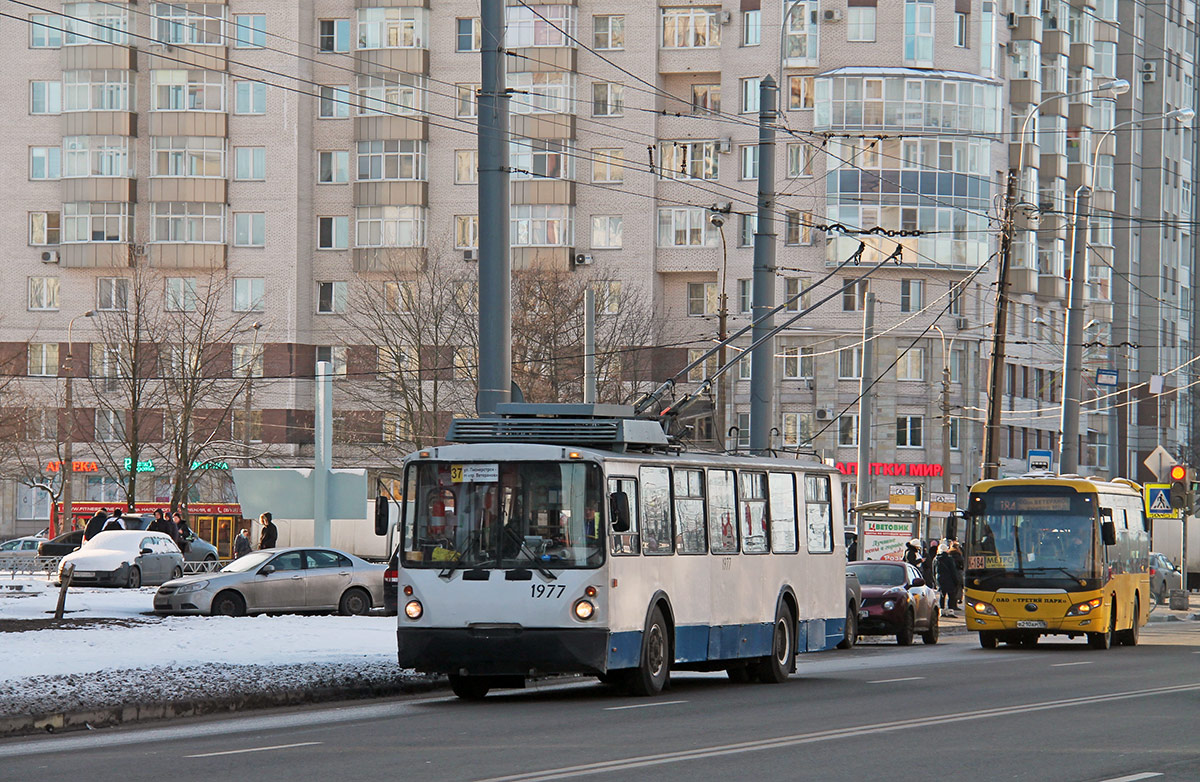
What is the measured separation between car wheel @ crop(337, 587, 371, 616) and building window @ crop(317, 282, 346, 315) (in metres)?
43.2

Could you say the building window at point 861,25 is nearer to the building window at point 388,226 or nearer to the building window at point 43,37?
the building window at point 388,226

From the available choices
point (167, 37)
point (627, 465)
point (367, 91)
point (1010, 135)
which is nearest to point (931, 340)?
point (1010, 135)

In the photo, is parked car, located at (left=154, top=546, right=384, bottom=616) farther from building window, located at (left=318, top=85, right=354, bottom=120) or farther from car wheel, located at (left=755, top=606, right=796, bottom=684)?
building window, located at (left=318, top=85, right=354, bottom=120)

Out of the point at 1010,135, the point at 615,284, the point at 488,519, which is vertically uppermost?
the point at 1010,135

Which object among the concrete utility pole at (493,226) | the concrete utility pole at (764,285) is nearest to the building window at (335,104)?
the concrete utility pole at (764,285)

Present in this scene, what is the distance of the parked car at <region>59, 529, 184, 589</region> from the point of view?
38344 mm

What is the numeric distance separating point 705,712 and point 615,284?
5633cm

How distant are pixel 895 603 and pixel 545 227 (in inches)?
1792

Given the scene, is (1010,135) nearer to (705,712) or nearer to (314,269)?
(314,269)

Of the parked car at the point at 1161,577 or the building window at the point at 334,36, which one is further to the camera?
the building window at the point at 334,36

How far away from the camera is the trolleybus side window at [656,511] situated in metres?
17.8

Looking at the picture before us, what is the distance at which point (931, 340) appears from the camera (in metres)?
71.9

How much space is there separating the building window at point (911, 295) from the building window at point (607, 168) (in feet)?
38.1

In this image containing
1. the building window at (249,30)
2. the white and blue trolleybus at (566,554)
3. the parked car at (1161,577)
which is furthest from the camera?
the building window at (249,30)
